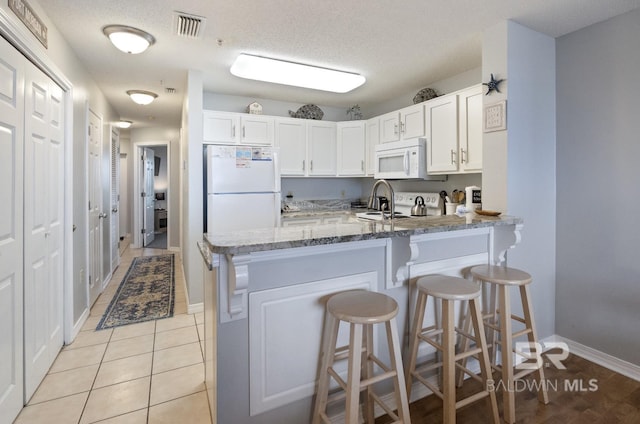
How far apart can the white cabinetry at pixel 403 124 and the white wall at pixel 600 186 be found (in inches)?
47.1

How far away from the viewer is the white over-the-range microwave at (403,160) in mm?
3389

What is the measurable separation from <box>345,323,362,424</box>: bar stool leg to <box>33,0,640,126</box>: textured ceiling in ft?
6.32

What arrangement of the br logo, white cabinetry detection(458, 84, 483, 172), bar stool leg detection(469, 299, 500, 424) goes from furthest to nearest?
white cabinetry detection(458, 84, 483, 172)
the br logo
bar stool leg detection(469, 299, 500, 424)

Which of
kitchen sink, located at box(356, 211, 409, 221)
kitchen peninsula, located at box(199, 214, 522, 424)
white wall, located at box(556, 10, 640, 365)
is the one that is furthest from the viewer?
kitchen sink, located at box(356, 211, 409, 221)

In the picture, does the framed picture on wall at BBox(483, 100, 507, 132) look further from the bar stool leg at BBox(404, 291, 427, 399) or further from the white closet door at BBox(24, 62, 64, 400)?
the white closet door at BBox(24, 62, 64, 400)

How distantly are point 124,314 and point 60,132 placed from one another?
179 centimetres

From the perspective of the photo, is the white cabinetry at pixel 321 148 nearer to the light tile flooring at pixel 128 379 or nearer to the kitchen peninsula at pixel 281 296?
the light tile flooring at pixel 128 379

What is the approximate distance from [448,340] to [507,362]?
467 millimetres

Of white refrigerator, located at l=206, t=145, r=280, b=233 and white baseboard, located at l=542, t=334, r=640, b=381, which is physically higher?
white refrigerator, located at l=206, t=145, r=280, b=233

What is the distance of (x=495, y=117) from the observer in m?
2.31

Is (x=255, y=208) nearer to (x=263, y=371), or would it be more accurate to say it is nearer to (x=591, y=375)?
(x=263, y=371)

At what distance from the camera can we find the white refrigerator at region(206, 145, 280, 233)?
3.28 meters

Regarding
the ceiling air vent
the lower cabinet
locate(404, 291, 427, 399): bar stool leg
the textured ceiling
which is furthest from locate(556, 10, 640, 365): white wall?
the ceiling air vent

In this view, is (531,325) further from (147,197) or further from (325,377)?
(147,197)
